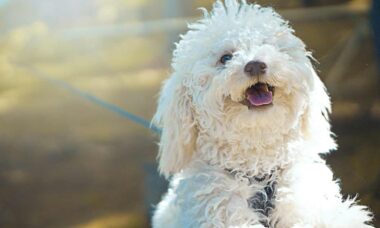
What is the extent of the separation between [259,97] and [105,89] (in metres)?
1.93

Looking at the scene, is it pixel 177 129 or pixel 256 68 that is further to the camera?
pixel 177 129

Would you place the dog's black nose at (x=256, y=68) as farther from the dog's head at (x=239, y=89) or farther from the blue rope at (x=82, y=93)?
the blue rope at (x=82, y=93)

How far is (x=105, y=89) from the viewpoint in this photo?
14.9 feet

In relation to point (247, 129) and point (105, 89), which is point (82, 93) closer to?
point (105, 89)

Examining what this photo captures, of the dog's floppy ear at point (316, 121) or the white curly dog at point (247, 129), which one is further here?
the dog's floppy ear at point (316, 121)

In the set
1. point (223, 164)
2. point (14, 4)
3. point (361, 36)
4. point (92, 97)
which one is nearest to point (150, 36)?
point (92, 97)

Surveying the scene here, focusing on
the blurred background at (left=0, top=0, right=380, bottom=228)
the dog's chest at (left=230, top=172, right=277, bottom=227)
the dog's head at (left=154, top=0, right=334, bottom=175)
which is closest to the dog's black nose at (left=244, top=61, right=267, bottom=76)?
the dog's head at (left=154, top=0, right=334, bottom=175)

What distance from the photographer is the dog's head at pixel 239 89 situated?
271 centimetres

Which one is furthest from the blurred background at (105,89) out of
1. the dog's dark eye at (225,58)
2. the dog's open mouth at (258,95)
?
the dog's open mouth at (258,95)

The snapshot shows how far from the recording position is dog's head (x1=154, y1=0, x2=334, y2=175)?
107 inches

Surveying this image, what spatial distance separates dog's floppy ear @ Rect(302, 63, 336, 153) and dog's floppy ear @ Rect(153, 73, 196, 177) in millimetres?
380

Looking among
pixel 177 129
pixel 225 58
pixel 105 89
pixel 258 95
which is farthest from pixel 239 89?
pixel 105 89

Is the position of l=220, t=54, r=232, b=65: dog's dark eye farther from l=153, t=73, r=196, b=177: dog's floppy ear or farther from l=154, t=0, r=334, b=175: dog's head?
l=153, t=73, r=196, b=177: dog's floppy ear

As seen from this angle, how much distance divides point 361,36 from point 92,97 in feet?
4.62
